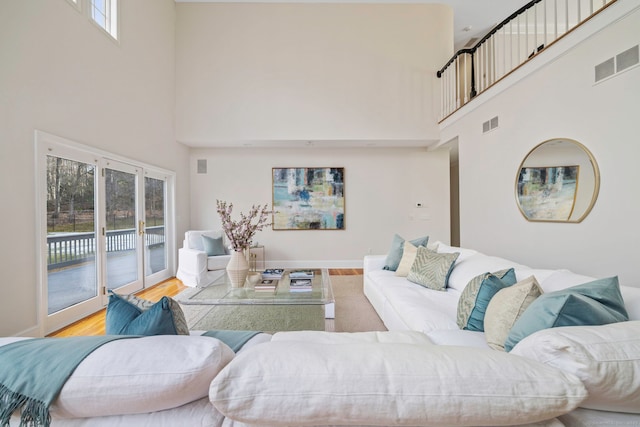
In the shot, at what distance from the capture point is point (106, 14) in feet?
11.6

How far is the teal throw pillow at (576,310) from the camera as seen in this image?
1076 mm

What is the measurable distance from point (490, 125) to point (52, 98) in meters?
5.07

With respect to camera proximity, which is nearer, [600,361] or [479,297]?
[600,361]

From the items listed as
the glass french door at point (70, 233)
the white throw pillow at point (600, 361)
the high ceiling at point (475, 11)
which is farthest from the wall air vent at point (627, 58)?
the glass french door at point (70, 233)

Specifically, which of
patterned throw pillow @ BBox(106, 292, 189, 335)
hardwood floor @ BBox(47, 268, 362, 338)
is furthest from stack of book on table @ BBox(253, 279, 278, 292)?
patterned throw pillow @ BBox(106, 292, 189, 335)

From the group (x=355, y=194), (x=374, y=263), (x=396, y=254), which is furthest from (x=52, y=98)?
(x=355, y=194)

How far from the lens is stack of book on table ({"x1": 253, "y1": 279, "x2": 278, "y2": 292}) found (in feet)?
9.25

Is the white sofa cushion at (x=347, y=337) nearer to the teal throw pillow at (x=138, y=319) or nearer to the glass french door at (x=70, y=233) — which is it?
the teal throw pillow at (x=138, y=319)

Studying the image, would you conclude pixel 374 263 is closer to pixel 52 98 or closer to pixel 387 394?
pixel 387 394

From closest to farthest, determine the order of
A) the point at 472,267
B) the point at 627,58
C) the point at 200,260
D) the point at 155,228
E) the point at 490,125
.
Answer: the point at 627,58 < the point at 472,267 < the point at 490,125 < the point at 200,260 < the point at 155,228

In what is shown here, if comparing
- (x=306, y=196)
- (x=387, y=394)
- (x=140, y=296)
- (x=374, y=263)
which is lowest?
(x=140, y=296)

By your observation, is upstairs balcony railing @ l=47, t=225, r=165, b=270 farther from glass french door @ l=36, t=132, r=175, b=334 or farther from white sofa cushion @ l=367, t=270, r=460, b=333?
white sofa cushion @ l=367, t=270, r=460, b=333

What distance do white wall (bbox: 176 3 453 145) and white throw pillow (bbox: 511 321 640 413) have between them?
15.7 feet

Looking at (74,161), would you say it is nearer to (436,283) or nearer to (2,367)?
(2,367)
